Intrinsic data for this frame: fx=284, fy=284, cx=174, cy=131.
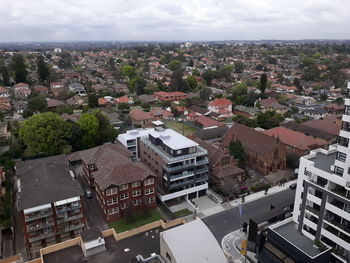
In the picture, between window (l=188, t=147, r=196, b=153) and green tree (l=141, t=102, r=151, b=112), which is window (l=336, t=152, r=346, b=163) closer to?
window (l=188, t=147, r=196, b=153)

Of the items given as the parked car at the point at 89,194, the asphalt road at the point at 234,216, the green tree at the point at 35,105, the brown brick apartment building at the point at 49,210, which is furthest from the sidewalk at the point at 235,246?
the green tree at the point at 35,105

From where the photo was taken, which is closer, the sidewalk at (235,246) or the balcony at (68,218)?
the sidewalk at (235,246)

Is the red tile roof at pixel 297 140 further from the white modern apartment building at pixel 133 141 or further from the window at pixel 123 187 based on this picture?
the window at pixel 123 187

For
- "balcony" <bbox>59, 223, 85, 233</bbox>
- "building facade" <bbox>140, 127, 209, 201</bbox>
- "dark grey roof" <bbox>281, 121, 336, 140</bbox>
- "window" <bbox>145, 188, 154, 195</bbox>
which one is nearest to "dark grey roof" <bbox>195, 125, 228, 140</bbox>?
"dark grey roof" <bbox>281, 121, 336, 140</bbox>

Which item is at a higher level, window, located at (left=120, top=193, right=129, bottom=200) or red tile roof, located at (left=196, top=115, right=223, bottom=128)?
window, located at (left=120, top=193, right=129, bottom=200)

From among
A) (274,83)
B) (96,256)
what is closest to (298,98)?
(274,83)

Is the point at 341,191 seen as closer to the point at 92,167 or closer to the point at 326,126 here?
the point at 92,167

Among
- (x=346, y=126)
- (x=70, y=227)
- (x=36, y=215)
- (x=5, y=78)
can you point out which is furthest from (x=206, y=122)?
(x=5, y=78)
